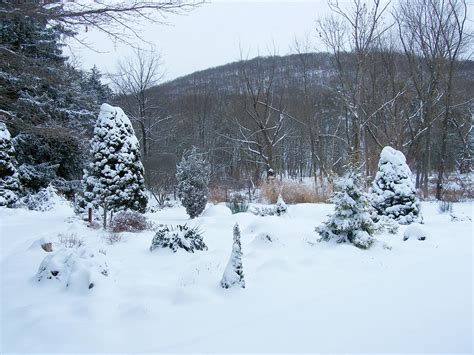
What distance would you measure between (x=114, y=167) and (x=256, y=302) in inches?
283

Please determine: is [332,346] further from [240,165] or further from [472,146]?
[240,165]

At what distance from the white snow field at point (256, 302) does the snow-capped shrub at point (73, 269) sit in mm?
62

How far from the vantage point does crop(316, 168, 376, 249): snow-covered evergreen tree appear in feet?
16.0

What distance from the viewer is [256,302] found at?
3104 mm

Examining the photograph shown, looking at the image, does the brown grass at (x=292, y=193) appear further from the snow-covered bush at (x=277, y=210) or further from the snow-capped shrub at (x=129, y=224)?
the snow-capped shrub at (x=129, y=224)

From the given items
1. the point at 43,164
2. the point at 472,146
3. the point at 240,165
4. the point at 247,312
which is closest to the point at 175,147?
the point at 240,165

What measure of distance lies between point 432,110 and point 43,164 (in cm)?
1799

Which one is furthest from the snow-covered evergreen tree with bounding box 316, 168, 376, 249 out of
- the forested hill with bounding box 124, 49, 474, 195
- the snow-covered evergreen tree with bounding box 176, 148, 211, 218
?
the forested hill with bounding box 124, 49, 474, 195

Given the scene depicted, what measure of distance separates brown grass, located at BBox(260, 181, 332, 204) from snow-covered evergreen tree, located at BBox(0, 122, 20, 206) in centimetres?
829

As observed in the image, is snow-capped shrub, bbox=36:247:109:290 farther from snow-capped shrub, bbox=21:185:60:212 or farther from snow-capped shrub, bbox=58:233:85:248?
snow-capped shrub, bbox=21:185:60:212

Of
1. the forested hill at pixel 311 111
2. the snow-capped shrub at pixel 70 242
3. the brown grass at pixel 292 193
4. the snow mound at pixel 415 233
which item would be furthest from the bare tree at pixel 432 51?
the snow-capped shrub at pixel 70 242

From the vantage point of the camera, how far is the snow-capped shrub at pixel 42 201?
11.0 m

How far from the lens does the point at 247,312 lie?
2914 millimetres

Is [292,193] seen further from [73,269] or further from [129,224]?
[73,269]
